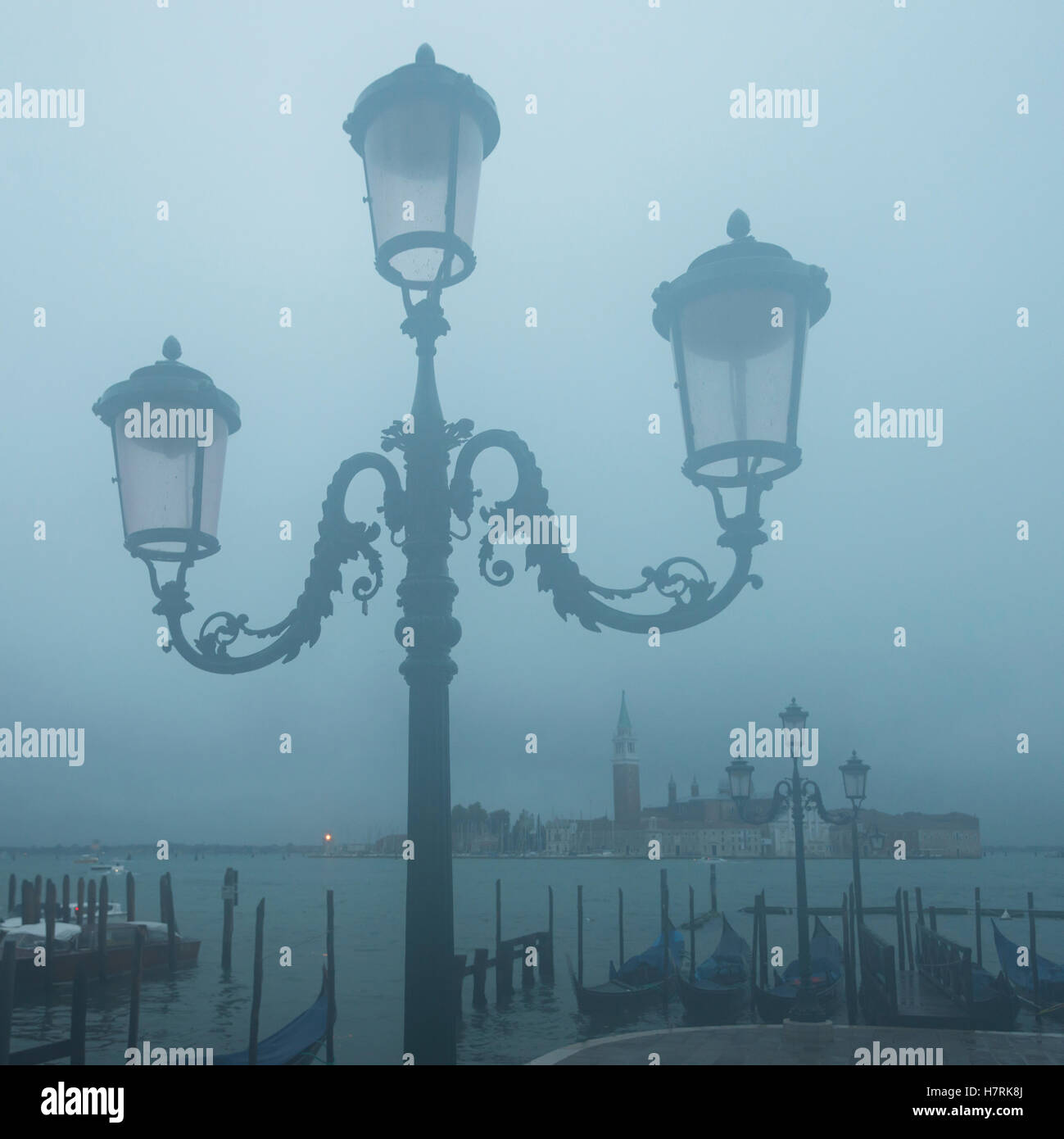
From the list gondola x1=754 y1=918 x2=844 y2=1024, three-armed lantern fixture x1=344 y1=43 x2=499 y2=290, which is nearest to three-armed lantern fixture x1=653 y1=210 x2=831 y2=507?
three-armed lantern fixture x1=344 y1=43 x2=499 y2=290

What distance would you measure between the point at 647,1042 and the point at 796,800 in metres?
Result: 3.80

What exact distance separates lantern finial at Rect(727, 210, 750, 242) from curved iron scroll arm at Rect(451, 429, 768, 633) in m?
0.83

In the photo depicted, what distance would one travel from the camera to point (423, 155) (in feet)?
10.5

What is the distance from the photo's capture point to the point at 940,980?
694 inches

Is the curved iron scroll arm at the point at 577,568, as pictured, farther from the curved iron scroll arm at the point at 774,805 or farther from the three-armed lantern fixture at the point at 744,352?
the curved iron scroll arm at the point at 774,805

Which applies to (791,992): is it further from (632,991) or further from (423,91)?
Result: (423,91)

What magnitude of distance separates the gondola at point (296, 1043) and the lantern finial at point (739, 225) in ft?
46.2

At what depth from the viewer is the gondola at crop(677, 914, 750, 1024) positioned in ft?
65.7

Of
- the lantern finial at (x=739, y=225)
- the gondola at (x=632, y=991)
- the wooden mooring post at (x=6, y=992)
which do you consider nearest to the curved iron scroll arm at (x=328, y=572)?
the lantern finial at (x=739, y=225)

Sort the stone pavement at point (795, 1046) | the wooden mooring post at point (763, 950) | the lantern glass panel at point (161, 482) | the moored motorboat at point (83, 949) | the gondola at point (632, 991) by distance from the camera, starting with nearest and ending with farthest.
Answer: the lantern glass panel at point (161, 482) < the stone pavement at point (795, 1046) < the gondola at point (632, 991) < the wooden mooring post at point (763, 950) < the moored motorboat at point (83, 949)

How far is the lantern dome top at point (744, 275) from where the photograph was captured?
310 cm

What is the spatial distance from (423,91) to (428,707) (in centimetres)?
188
